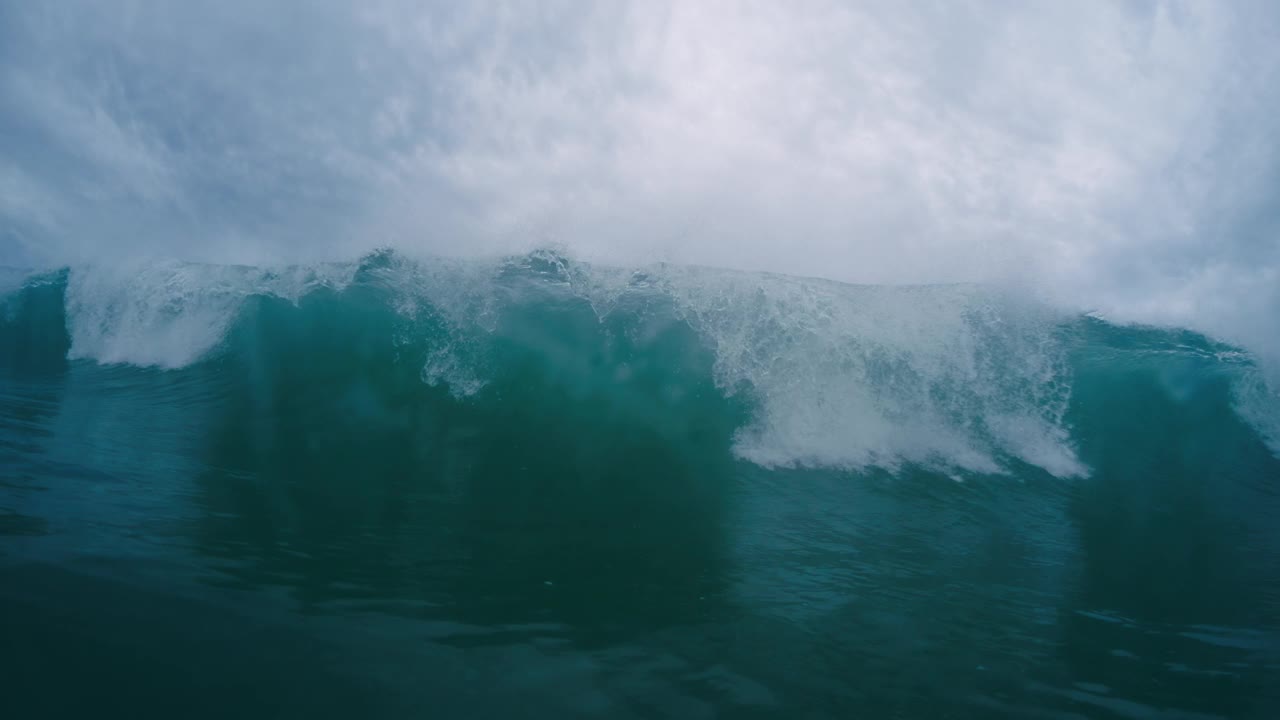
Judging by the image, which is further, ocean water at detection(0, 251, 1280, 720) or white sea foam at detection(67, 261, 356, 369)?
white sea foam at detection(67, 261, 356, 369)

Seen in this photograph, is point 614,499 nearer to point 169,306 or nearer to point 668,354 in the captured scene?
point 668,354

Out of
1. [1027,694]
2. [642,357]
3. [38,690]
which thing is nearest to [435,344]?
[642,357]

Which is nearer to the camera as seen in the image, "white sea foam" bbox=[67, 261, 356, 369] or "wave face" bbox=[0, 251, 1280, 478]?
"wave face" bbox=[0, 251, 1280, 478]

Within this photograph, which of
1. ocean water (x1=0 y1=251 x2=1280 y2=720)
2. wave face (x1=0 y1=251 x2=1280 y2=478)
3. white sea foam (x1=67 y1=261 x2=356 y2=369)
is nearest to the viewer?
ocean water (x1=0 y1=251 x2=1280 y2=720)

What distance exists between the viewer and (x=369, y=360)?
12453 mm

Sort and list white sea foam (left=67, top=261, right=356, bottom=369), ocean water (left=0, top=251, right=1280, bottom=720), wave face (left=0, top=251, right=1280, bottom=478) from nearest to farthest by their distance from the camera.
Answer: ocean water (left=0, top=251, right=1280, bottom=720)
wave face (left=0, top=251, right=1280, bottom=478)
white sea foam (left=67, top=261, right=356, bottom=369)

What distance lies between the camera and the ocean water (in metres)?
3.02

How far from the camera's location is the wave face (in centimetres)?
1112

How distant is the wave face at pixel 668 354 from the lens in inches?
438

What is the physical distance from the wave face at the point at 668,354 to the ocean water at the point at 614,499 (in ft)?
0.28

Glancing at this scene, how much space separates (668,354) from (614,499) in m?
6.21

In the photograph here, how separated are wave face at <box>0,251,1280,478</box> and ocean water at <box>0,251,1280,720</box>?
9 cm

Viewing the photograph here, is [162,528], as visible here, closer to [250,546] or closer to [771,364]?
[250,546]

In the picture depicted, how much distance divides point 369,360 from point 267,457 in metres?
5.37
